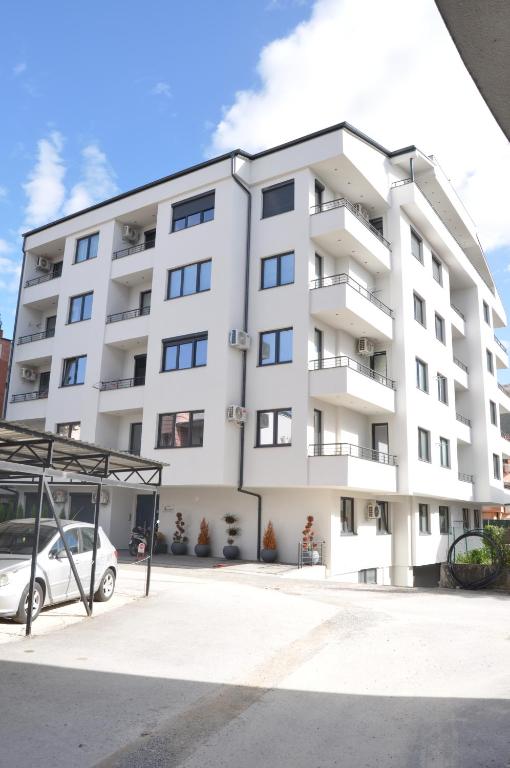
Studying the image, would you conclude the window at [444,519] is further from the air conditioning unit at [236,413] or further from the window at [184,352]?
the window at [184,352]

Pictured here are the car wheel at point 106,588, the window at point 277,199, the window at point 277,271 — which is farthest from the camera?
the window at point 277,199

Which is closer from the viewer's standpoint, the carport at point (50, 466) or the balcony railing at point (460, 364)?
the carport at point (50, 466)

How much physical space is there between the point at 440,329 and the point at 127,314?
16034 mm

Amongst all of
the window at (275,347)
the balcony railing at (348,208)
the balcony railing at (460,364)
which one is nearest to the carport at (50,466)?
Answer: the window at (275,347)

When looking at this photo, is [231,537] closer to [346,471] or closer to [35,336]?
[346,471]

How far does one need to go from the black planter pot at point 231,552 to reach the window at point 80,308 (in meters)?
13.2

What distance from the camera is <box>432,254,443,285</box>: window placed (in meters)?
32.2

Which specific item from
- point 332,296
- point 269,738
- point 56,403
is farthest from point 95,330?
point 269,738

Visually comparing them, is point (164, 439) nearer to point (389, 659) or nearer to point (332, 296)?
point (332, 296)

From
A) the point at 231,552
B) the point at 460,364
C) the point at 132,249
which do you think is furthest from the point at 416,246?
the point at 231,552

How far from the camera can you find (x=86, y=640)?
927 centimetres

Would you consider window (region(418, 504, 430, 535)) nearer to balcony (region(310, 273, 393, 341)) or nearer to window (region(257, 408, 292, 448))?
balcony (region(310, 273, 393, 341))

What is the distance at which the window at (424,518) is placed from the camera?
28922mm

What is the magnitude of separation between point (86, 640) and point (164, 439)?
15858 millimetres
